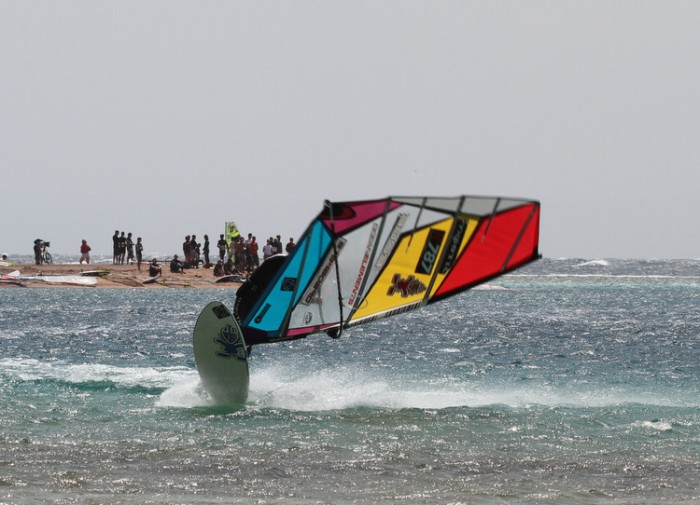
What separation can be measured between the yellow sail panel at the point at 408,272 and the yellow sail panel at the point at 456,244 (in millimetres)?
87

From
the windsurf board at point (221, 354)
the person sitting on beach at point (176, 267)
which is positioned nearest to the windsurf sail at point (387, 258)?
the windsurf board at point (221, 354)

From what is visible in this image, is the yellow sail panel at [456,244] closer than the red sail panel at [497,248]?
No

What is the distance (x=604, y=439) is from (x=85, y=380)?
355 inches

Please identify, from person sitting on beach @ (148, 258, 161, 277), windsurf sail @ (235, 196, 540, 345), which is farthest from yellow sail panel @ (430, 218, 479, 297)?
person sitting on beach @ (148, 258, 161, 277)

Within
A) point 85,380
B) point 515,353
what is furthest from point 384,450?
point 515,353

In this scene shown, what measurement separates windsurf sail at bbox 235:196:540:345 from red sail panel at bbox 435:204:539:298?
1cm

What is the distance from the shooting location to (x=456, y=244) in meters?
11.6

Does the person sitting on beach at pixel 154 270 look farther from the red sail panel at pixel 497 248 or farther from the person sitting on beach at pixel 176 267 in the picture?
the red sail panel at pixel 497 248

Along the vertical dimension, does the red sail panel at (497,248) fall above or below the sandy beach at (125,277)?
above

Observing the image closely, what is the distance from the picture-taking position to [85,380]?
17141 mm

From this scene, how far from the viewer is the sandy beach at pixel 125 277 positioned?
161 feet

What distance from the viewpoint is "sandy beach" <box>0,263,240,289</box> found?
161ft

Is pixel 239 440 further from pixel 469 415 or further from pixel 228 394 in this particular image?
pixel 469 415

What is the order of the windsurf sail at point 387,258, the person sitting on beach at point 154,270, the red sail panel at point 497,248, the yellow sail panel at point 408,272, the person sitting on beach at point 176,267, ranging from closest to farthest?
the red sail panel at point 497,248 → the windsurf sail at point 387,258 → the yellow sail panel at point 408,272 → the person sitting on beach at point 154,270 → the person sitting on beach at point 176,267
